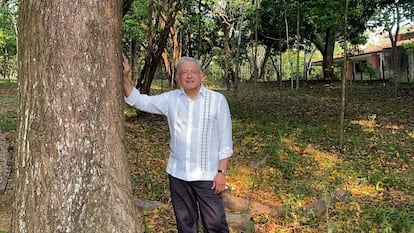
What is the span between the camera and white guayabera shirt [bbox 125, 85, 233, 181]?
113 inches

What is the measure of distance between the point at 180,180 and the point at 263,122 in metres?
6.72

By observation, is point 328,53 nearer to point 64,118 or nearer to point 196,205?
point 196,205

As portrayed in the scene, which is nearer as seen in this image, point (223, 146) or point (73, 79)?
point (73, 79)

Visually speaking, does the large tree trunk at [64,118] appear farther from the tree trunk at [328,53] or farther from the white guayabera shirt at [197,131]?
the tree trunk at [328,53]

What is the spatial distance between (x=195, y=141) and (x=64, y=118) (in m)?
0.97

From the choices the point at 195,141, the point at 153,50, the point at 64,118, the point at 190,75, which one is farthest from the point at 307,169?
the point at 153,50

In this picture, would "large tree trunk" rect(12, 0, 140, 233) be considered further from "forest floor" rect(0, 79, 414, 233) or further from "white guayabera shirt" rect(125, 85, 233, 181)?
"forest floor" rect(0, 79, 414, 233)

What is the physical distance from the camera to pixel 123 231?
7.56 ft

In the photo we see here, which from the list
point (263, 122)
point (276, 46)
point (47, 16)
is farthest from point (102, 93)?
point (276, 46)

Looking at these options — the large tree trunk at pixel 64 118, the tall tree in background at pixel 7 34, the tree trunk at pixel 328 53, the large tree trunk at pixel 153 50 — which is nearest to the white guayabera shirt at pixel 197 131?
the large tree trunk at pixel 64 118

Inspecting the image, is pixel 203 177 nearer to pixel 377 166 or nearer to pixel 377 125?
pixel 377 166

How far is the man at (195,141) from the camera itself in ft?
9.39

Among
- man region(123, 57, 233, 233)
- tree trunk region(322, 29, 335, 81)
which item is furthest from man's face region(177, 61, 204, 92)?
tree trunk region(322, 29, 335, 81)

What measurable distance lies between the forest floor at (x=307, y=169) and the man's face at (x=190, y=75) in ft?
4.94
